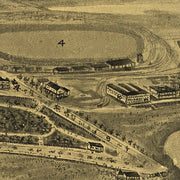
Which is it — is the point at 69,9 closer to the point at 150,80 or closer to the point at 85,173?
the point at 150,80

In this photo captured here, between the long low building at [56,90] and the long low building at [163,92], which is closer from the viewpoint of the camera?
the long low building at [56,90]

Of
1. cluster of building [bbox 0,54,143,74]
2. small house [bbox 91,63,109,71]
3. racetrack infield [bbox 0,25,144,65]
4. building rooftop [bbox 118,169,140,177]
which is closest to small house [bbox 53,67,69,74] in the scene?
cluster of building [bbox 0,54,143,74]

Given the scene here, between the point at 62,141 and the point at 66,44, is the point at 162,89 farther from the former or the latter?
the point at 62,141

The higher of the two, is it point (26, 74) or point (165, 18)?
point (165, 18)

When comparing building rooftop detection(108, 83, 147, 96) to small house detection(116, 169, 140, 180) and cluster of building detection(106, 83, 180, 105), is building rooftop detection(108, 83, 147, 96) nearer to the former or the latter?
cluster of building detection(106, 83, 180, 105)

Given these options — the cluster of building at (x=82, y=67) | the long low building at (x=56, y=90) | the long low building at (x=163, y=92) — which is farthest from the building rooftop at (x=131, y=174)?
the cluster of building at (x=82, y=67)

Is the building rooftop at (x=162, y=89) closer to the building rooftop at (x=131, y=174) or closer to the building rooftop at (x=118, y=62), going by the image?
the building rooftop at (x=118, y=62)

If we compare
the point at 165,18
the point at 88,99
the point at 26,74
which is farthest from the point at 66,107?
the point at 165,18
